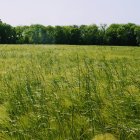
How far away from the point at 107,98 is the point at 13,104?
1.31 meters

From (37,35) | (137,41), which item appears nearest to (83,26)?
(37,35)

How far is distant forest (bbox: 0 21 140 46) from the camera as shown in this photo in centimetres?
9250

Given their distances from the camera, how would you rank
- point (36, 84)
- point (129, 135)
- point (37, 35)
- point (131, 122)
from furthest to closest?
point (37, 35) < point (36, 84) < point (131, 122) < point (129, 135)

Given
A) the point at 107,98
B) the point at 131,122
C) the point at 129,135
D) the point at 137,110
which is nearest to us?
the point at 129,135

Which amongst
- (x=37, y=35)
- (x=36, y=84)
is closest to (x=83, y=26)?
(x=37, y=35)

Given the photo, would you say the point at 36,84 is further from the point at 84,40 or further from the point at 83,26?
the point at 83,26

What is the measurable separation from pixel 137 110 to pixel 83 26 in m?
111

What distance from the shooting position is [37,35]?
358 ft

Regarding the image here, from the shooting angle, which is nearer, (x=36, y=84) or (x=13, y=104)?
(x=13, y=104)

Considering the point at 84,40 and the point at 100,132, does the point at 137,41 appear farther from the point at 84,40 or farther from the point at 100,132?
the point at 100,132

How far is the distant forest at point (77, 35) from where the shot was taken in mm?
92500

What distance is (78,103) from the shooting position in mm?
4379

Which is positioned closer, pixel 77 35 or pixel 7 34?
pixel 7 34

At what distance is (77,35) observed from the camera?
98.8 metres
